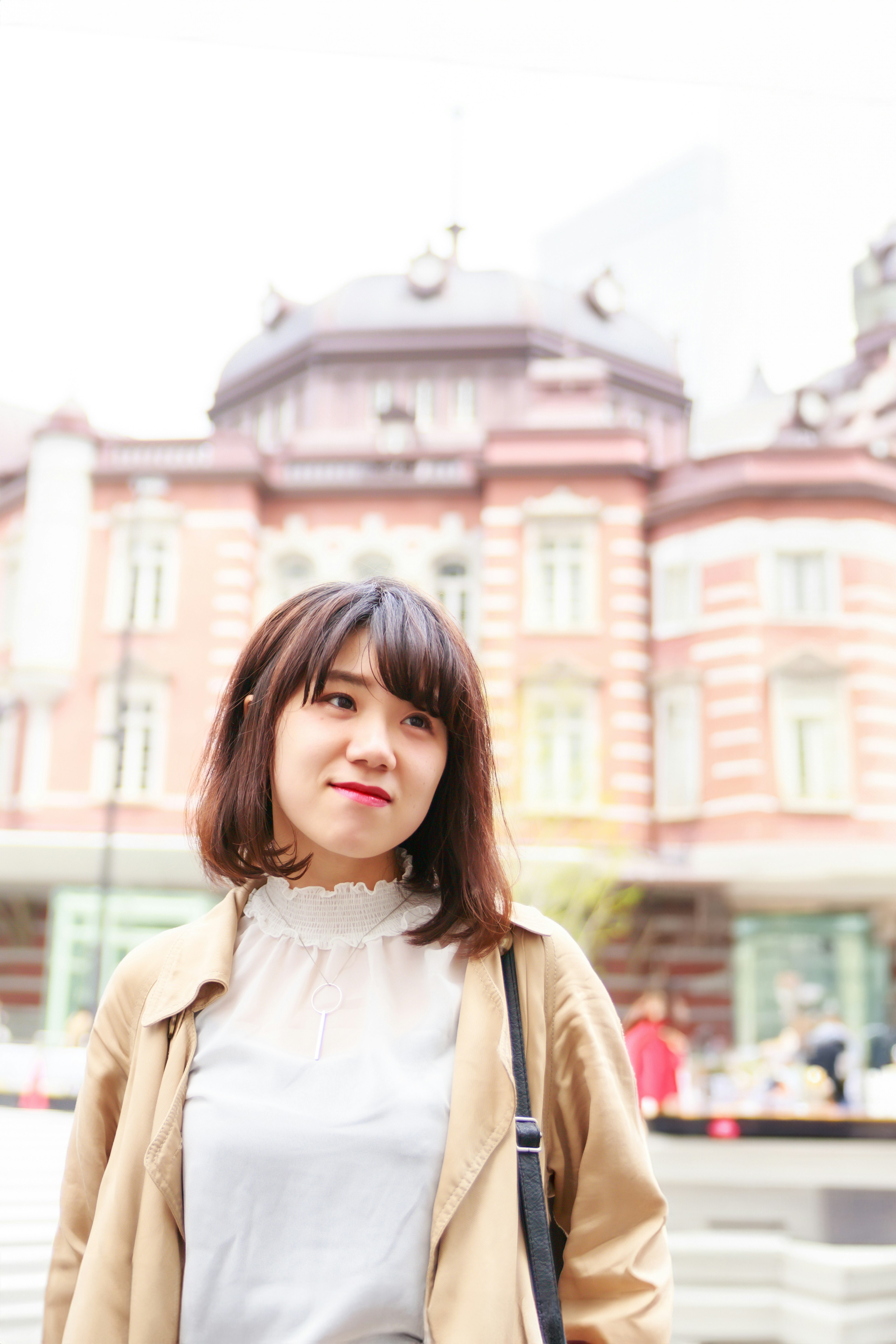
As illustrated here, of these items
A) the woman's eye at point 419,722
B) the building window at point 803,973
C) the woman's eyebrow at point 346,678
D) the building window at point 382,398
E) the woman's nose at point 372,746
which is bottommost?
the building window at point 803,973

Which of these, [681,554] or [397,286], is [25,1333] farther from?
[681,554]

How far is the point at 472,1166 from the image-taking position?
659 millimetres

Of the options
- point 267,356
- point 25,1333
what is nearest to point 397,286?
point 267,356

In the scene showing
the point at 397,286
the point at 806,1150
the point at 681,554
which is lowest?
the point at 806,1150

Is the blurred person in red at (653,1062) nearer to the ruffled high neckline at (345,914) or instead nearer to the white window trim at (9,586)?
the white window trim at (9,586)

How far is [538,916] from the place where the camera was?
778mm

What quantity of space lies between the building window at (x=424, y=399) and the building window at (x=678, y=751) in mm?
1694

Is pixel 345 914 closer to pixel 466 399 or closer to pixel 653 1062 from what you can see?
pixel 653 1062

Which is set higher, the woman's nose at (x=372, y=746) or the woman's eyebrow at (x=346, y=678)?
the woman's eyebrow at (x=346, y=678)

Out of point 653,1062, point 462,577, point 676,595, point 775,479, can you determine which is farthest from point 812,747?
point 462,577

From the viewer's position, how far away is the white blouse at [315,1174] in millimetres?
653

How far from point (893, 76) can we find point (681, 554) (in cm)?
350

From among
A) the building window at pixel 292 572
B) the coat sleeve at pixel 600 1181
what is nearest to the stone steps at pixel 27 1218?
the coat sleeve at pixel 600 1181

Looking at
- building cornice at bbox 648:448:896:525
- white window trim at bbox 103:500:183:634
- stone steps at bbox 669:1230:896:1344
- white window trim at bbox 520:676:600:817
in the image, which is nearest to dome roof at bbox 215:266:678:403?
building cornice at bbox 648:448:896:525
